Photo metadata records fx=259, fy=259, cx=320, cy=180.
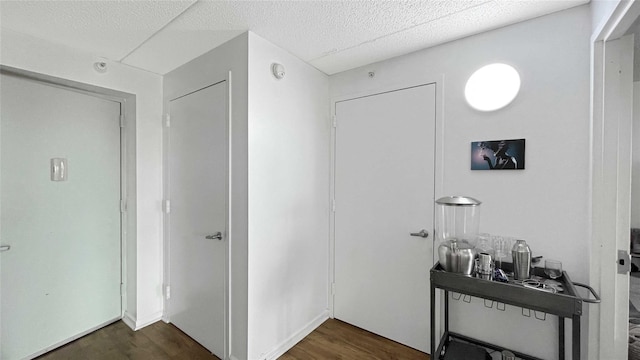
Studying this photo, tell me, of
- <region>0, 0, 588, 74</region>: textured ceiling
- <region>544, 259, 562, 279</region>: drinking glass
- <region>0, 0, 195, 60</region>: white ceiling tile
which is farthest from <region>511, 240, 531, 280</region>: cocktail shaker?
<region>0, 0, 195, 60</region>: white ceiling tile

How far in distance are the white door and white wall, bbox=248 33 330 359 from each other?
5.09 ft

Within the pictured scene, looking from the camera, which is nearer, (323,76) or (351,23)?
(351,23)

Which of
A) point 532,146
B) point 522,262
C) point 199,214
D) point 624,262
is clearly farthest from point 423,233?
point 199,214

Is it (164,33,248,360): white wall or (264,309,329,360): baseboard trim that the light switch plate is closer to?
(164,33,248,360): white wall

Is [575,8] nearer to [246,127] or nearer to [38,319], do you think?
[246,127]

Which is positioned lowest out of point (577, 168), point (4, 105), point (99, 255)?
point (99, 255)

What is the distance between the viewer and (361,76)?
236 cm

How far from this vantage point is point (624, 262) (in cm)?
133

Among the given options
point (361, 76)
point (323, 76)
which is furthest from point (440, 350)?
point (323, 76)

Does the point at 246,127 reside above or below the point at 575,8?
below

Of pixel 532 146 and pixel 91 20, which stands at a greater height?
pixel 91 20

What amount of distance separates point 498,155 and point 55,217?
11.0 ft

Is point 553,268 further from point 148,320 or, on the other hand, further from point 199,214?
point 148,320

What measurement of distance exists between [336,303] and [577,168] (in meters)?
2.13
